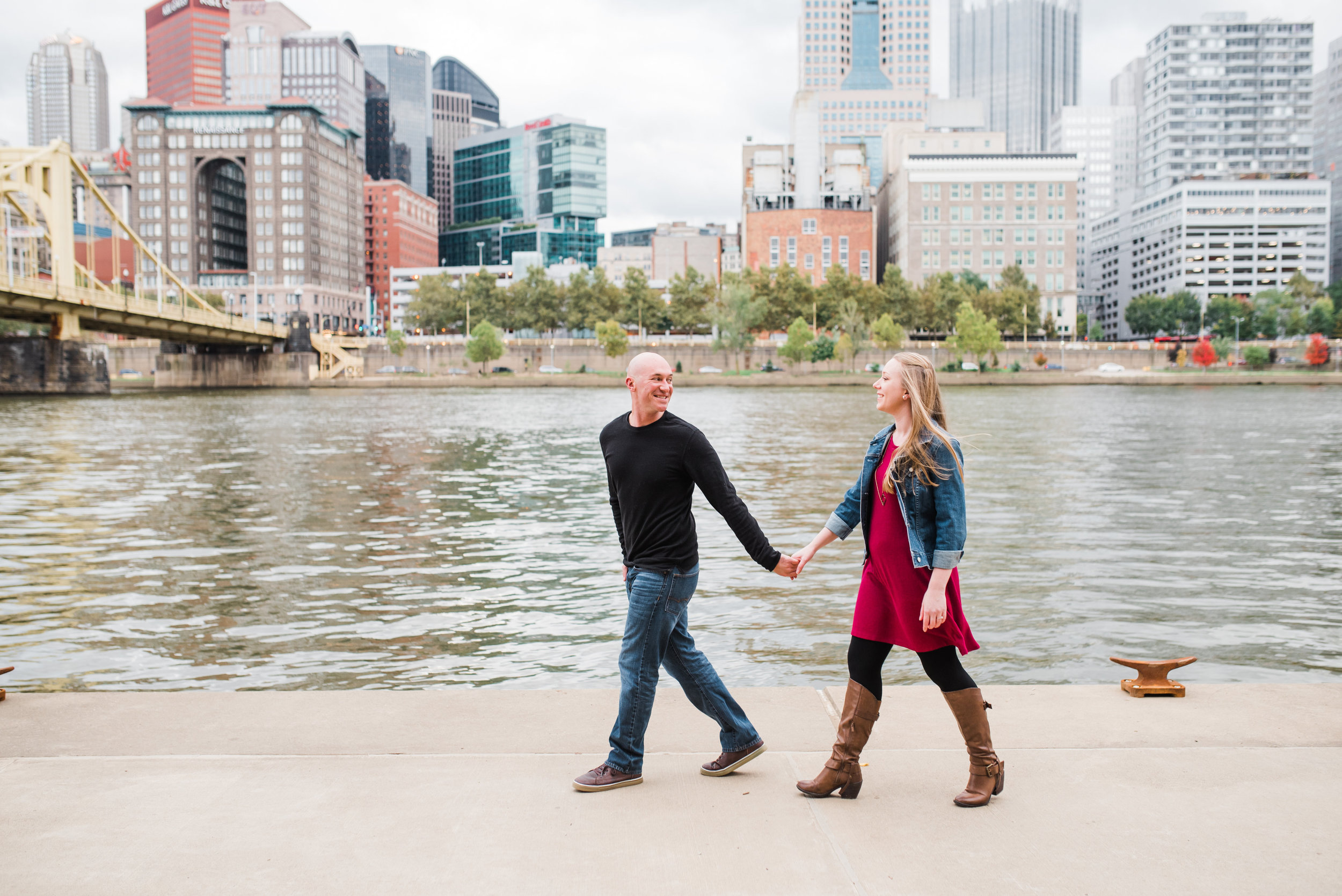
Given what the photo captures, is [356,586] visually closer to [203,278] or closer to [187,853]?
[187,853]

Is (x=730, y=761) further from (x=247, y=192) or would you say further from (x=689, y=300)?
(x=247, y=192)

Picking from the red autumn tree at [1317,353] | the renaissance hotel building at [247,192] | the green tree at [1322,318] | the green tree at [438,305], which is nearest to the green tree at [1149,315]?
the green tree at [1322,318]

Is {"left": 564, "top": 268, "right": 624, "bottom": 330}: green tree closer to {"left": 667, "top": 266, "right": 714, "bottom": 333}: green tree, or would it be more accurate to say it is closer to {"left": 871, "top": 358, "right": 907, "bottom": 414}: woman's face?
{"left": 667, "top": 266, "right": 714, "bottom": 333}: green tree

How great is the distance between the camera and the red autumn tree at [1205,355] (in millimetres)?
116438

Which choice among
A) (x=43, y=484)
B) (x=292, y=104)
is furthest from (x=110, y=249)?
(x=43, y=484)

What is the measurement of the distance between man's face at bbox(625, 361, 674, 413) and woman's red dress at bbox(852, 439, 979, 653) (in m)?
1.08

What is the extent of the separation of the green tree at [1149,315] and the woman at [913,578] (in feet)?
578

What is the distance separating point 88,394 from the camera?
79.9 metres

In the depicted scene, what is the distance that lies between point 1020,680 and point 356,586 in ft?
24.5

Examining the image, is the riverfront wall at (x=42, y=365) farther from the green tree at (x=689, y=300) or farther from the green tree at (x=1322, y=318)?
the green tree at (x=1322, y=318)

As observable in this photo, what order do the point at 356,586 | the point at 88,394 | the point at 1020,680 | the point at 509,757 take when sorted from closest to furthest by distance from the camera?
the point at 509,757, the point at 1020,680, the point at 356,586, the point at 88,394

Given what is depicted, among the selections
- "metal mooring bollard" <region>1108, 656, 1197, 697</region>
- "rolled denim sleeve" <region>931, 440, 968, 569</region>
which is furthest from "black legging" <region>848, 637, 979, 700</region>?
"metal mooring bollard" <region>1108, 656, 1197, 697</region>

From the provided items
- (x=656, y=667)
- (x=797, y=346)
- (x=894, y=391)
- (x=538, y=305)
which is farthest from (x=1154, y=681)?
(x=538, y=305)

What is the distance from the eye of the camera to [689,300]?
5143 inches
